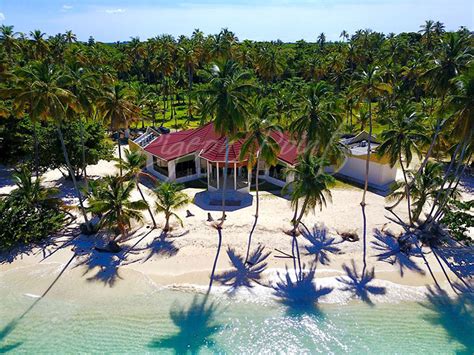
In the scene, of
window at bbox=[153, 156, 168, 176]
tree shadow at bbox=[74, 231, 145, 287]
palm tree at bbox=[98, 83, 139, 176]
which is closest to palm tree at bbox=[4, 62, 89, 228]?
palm tree at bbox=[98, 83, 139, 176]

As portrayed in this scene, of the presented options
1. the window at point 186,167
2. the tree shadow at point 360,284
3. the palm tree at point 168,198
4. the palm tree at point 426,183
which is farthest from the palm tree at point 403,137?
the window at point 186,167

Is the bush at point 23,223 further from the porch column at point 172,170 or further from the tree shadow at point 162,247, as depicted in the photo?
the porch column at point 172,170

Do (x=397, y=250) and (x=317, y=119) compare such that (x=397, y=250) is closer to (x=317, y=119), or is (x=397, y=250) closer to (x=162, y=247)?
(x=317, y=119)

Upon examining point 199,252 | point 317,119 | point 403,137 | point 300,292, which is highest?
point 317,119

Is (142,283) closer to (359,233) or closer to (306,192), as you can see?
(306,192)

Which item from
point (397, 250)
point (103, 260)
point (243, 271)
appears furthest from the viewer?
point (397, 250)

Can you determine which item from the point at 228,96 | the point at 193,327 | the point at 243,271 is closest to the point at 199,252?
the point at 243,271
